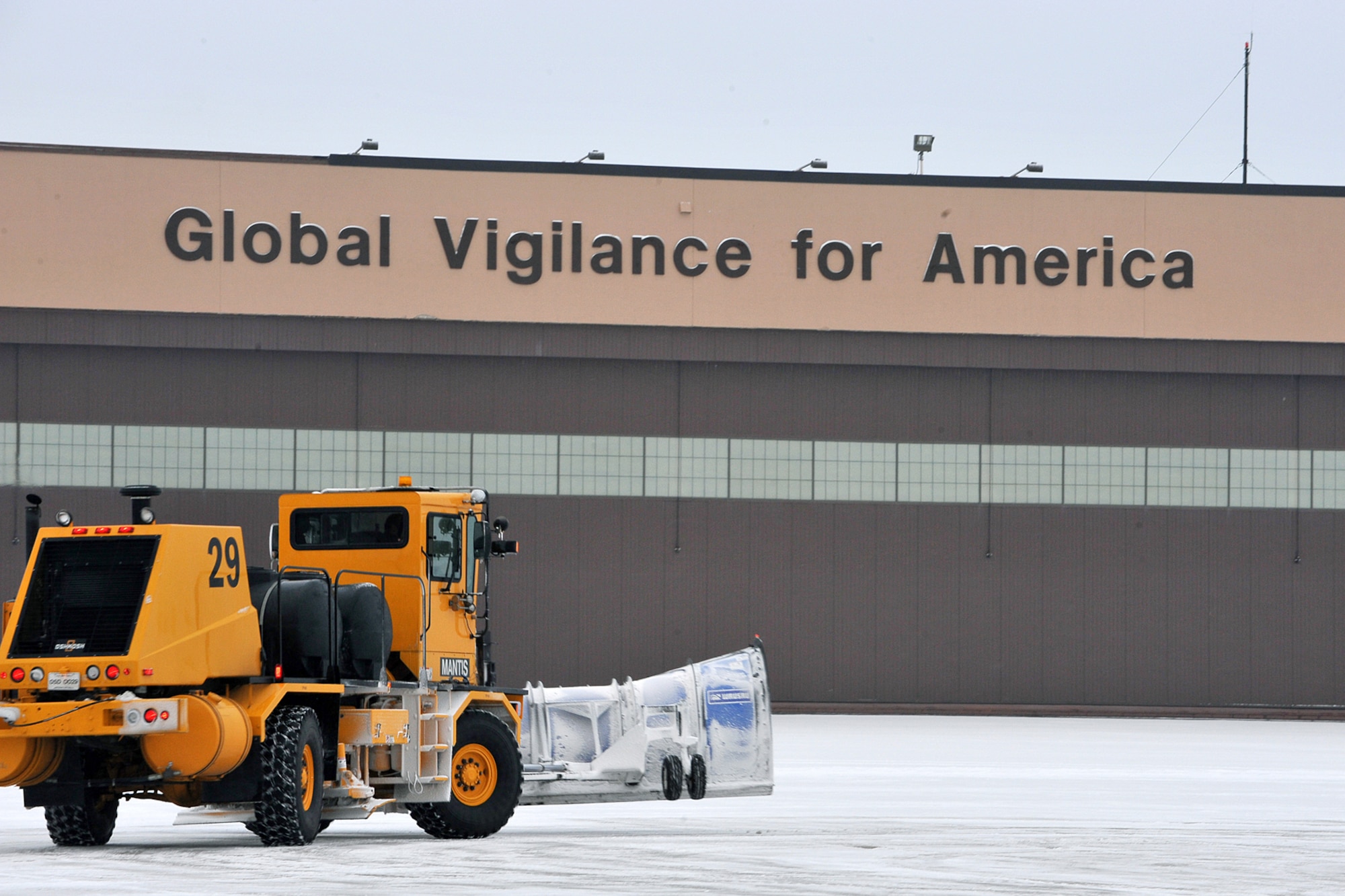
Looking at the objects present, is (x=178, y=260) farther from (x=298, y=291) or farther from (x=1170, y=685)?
(x=1170, y=685)

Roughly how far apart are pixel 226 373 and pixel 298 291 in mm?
2148

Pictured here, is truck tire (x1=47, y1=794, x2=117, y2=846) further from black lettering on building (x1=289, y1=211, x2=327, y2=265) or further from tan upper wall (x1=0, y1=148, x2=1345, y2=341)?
black lettering on building (x1=289, y1=211, x2=327, y2=265)

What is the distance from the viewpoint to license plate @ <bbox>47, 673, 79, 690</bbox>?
13.0 metres

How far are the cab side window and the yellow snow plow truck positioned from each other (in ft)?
0.07

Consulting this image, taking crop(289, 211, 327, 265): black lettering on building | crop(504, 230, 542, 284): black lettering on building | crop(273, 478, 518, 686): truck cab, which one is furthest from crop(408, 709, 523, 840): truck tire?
crop(289, 211, 327, 265): black lettering on building

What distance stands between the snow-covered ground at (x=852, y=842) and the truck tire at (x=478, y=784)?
13.5 inches

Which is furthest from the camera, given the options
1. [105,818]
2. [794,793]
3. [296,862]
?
[794,793]

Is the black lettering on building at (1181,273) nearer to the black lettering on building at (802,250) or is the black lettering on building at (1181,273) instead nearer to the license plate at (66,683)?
the black lettering on building at (802,250)

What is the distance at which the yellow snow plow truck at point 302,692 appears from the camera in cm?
1312

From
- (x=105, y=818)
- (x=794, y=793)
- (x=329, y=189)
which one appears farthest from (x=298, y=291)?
(x=105, y=818)

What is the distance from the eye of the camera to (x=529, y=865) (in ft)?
41.7

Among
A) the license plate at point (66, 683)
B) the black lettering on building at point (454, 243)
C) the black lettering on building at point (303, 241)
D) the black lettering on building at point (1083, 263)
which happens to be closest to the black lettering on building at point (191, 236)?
the black lettering on building at point (303, 241)

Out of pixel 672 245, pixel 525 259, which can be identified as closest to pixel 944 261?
pixel 672 245

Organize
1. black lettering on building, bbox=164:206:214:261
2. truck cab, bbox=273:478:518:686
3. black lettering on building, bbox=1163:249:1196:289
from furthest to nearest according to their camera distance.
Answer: black lettering on building, bbox=1163:249:1196:289 → black lettering on building, bbox=164:206:214:261 → truck cab, bbox=273:478:518:686
